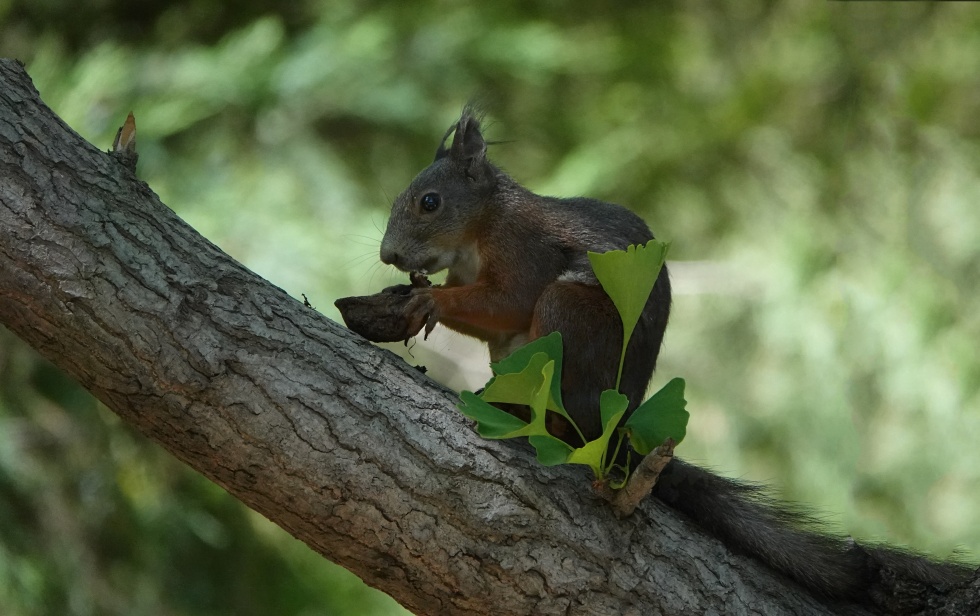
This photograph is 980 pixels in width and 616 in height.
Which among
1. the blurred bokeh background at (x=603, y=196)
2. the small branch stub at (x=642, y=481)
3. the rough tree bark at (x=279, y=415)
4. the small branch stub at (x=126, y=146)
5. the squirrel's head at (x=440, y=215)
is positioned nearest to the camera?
the small branch stub at (x=642, y=481)

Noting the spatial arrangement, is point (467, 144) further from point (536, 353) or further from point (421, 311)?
point (536, 353)

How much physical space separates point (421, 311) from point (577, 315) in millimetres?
303

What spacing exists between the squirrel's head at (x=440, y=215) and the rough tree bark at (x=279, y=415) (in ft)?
1.66

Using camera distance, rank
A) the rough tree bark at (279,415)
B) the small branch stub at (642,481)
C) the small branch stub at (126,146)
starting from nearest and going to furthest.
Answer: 1. the small branch stub at (642,481)
2. the rough tree bark at (279,415)
3. the small branch stub at (126,146)

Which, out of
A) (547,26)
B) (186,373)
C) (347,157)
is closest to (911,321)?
(547,26)

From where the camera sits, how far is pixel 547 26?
557 cm

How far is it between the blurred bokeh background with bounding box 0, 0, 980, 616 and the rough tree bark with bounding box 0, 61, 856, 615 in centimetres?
218

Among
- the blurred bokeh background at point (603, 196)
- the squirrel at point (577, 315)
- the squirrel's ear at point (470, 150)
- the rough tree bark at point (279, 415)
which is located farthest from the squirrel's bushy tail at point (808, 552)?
the blurred bokeh background at point (603, 196)

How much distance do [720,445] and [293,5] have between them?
10.7 ft

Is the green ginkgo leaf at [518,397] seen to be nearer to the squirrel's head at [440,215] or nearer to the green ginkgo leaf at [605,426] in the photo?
the green ginkgo leaf at [605,426]

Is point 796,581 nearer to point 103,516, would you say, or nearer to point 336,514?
point 336,514

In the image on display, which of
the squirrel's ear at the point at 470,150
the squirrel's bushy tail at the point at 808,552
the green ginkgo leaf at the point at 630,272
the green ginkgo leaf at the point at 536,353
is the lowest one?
the green ginkgo leaf at the point at 536,353

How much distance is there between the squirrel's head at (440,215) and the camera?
221 cm

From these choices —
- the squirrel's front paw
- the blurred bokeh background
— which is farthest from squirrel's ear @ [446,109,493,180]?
the blurred bokeh background
